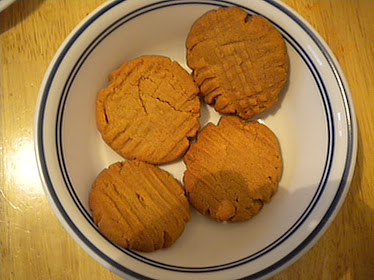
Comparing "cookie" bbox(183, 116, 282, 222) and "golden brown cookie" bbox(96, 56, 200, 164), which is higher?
"golden brown cookie" bbox(96, 56, 200, 164)

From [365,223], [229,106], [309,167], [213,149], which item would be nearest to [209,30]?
[229,106]

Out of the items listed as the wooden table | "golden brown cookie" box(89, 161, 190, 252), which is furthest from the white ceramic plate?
the wooden table

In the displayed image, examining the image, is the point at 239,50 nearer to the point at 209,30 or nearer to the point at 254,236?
the point at 209,30

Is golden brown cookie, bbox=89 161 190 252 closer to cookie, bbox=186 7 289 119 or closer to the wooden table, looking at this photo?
the wooden table

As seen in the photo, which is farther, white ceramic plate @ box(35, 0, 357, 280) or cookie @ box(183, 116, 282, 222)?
cookie @ box(183, 116, 282, 222)

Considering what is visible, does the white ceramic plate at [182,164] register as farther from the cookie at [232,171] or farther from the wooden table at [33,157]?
the wooden table at [33,157]
